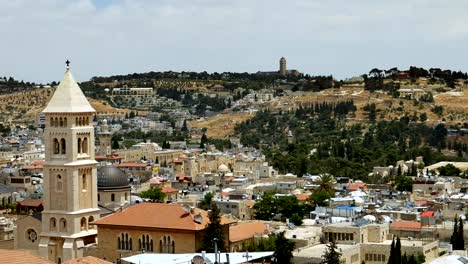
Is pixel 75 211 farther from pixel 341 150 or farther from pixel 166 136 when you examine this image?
pixel 166 136

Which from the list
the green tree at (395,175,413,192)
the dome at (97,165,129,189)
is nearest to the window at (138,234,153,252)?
the dome at (97,165,129,189)

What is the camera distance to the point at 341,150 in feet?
326

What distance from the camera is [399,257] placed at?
3925 centimetres

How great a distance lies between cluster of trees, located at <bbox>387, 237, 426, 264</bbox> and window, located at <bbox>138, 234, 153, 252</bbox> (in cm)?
928

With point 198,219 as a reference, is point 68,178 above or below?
above

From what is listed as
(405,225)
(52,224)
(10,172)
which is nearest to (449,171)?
(405,225)

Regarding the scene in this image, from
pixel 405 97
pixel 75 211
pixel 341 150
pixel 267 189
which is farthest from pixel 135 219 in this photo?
pixel 405 97

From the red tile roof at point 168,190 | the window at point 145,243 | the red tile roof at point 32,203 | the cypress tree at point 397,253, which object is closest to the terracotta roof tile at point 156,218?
the window at point 145,243

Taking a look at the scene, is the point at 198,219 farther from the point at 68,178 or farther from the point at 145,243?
the point at 68,178

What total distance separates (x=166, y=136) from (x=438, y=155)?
155 ft

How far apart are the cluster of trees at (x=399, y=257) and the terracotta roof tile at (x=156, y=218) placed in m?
6.57

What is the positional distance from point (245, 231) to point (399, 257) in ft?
24.0

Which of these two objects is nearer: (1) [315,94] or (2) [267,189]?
(2) [267,189]

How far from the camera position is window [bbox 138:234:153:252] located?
133 ft
